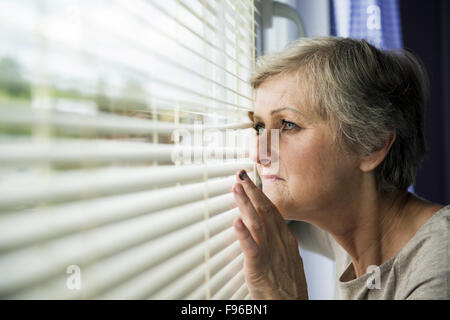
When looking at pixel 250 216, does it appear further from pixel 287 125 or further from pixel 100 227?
pixel 100 227

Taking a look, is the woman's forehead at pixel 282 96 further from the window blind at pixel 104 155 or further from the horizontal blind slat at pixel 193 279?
the horizontal blind slat at pixel 193 279

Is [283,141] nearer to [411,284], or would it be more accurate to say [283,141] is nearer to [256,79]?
[256,79]

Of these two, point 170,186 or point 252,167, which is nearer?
point 170,186

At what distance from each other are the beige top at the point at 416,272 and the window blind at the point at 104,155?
526 mm

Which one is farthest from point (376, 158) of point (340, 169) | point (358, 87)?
point (358, 87)

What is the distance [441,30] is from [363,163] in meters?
2.18

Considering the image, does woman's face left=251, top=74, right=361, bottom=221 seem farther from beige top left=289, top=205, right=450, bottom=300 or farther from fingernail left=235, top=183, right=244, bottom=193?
beige top left=289, top=205, right=450, bottom=300

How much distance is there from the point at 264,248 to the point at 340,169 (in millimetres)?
362

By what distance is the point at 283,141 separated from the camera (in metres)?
0.98

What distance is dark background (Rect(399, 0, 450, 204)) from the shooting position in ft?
8.11

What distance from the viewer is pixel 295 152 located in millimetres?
968

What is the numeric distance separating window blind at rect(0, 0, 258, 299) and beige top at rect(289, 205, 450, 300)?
526mm

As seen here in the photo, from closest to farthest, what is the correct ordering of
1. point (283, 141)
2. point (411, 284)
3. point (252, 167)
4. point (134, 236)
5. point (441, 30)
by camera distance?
point (134, 236) < point (411, 284) < point (283, 141) < point (252, 167) < point (441, 30)
